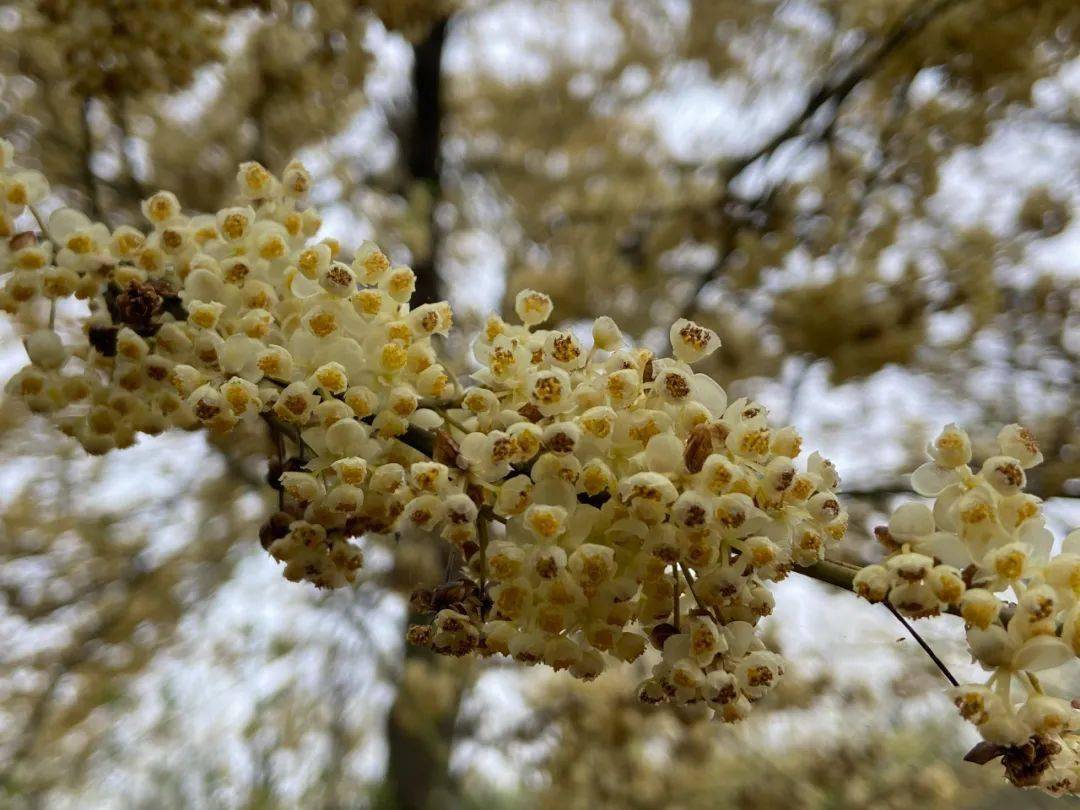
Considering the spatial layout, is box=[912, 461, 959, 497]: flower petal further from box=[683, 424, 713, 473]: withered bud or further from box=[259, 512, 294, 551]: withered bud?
box=[259, 512, 294, 551]: withered bud

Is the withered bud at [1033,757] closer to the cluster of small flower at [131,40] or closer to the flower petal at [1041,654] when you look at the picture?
→ the flower petal at [1041,654]

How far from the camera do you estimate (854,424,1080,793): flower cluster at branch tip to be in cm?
68

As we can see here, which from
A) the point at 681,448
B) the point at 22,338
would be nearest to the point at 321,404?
the point at 681,448

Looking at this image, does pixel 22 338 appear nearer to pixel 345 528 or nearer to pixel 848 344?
pixel 345 528

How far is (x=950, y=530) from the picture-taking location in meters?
0.76

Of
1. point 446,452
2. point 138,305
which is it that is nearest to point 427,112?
point 138,305

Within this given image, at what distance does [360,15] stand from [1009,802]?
3.94 m

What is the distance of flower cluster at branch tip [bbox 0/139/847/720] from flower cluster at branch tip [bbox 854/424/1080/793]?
0.08m

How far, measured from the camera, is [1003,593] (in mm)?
725

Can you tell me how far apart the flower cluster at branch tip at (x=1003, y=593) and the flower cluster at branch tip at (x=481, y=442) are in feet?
0.26

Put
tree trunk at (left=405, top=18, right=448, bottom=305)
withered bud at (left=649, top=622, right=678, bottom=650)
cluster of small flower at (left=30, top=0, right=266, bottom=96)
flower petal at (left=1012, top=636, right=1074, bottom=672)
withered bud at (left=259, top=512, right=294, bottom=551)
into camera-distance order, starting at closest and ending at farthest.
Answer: flower petal at (left=1012, top=636, right=1074, bottom=672) < withered bud at (left=649, top=622, right=678, bottom=650) < withered bud at (left=259, top=512, right=294, bottom=551) < cluster of small flower at (left=30, top=0, right=266, bottom=96) < tree trunk at (left=405, top=18, right=448, bottom=305)

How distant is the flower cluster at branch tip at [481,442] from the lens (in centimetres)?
73

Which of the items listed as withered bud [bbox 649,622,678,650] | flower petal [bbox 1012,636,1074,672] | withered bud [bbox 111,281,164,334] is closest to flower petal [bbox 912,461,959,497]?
flower petal [bbox 1012,636,1074,672]

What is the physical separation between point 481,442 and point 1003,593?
478 millimetres
